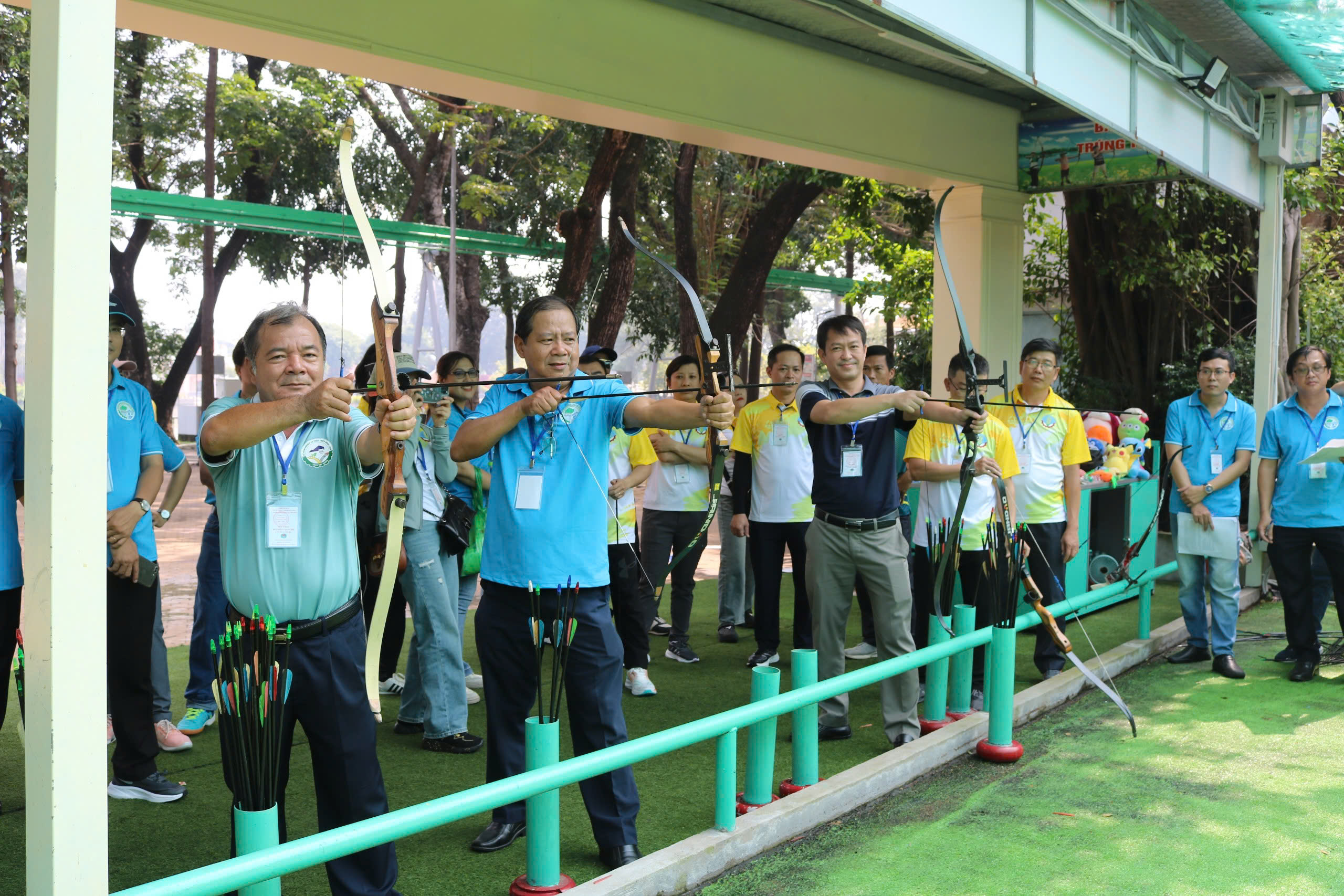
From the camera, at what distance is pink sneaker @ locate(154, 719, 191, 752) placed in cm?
406

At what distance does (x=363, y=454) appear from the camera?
2422 millimetres

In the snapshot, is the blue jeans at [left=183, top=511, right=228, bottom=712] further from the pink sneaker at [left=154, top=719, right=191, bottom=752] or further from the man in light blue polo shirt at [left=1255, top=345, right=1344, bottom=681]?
the man in light blue polo shirt at [left=1255, top=345, right=1344, bottom=681]

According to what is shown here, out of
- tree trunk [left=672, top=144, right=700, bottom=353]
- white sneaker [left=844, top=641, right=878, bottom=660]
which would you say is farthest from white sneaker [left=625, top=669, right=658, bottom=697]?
tree trunk [left=672, top=144, right=700, bottom=353]

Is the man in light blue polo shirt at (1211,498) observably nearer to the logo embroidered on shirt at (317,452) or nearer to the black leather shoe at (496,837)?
the black leather shoe at (496,837)

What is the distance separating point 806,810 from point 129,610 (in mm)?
2181

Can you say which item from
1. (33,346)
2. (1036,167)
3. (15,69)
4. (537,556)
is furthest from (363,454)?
(15,69)

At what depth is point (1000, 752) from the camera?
154 inches

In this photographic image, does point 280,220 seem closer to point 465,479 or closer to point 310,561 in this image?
point 465,479

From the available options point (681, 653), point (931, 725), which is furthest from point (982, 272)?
point (931, 725)

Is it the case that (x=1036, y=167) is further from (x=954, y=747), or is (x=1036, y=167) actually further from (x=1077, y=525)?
(x=954, y=747)

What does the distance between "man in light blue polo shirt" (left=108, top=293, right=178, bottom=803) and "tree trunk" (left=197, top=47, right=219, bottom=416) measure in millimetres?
11099

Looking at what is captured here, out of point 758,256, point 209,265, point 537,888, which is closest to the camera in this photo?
point 537,888

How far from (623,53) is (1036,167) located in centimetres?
349

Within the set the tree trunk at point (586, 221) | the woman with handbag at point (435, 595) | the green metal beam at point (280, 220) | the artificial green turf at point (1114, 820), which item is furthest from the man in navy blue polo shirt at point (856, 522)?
the green metal beam at point (280, 220)
